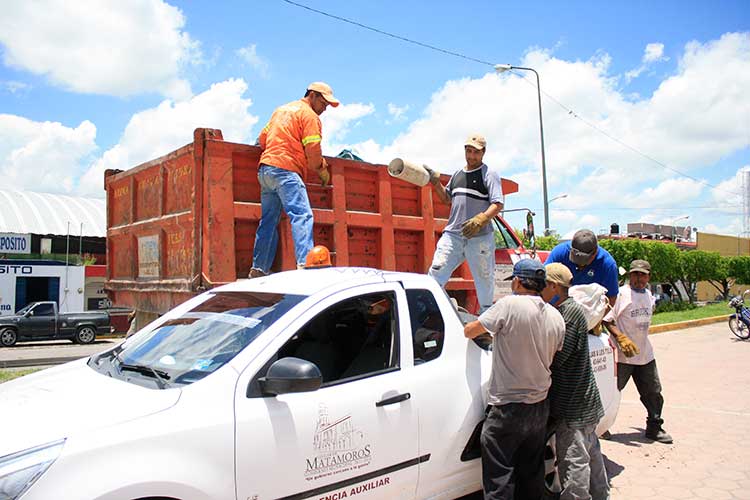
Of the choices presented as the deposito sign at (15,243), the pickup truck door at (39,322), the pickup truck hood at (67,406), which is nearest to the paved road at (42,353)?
the pickup truck door at (39,322)

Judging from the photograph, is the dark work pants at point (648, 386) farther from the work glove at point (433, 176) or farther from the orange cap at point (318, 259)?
the orange cap at point (318, 259)

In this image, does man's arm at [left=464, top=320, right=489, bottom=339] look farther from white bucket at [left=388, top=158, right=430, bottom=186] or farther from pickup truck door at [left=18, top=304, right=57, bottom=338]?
pickup truck door at [left=18, top=304, right=57, bottom=338]

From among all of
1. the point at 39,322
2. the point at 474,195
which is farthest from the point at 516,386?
the point at 39,322

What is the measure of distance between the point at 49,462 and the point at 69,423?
19 cm

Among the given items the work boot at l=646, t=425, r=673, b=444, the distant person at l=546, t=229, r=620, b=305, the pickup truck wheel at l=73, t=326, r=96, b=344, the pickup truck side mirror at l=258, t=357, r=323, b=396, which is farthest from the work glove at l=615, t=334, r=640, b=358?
the pickup truck wheel at l=73, t=326, r=96, b=344

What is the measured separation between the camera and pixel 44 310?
20.0 metres

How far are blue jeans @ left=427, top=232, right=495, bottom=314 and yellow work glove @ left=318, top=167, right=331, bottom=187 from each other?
1308 mm

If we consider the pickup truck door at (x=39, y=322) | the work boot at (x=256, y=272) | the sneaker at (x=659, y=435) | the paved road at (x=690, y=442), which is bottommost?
the paved road at (x=690, y=442)

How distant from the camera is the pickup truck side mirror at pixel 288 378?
2621 millimetres

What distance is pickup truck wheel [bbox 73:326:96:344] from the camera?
20.3 meters

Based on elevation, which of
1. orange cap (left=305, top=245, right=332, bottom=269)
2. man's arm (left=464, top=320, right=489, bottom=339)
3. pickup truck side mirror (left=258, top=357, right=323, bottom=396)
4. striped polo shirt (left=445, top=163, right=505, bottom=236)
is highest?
striped polo shirt (left=445, top=163, right=505, bottom=236)

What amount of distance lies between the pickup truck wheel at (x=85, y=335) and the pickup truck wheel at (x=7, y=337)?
6.14 ft

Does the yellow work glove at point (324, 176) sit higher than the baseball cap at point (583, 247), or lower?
higher

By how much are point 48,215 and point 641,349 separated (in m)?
32.0
